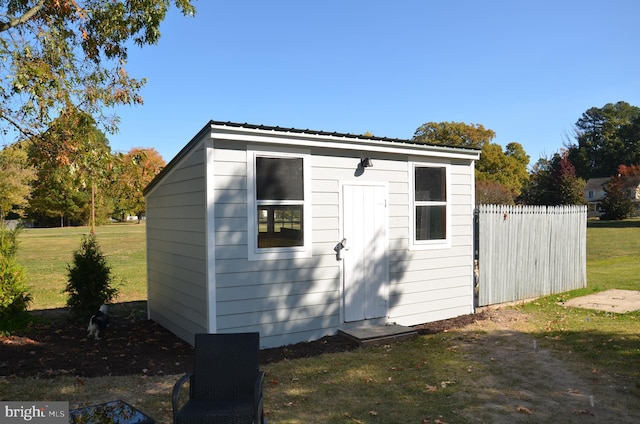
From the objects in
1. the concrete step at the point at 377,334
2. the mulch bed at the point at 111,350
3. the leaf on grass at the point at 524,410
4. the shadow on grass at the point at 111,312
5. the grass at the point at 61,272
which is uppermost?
the leaf on grass at the point at 524,410

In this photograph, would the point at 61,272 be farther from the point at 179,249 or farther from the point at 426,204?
the point at 426,204

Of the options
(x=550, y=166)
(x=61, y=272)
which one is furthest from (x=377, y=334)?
(x=550, y=166)

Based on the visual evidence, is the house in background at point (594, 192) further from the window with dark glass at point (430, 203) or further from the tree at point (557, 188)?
the window with dark glass at point (430, 203)

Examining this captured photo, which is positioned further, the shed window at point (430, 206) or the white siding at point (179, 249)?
the shed window at point (430, 206)

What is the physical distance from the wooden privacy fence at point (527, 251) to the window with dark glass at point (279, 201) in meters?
4.03

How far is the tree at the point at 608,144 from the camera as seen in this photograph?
62125 millimetres

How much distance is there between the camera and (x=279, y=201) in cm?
638

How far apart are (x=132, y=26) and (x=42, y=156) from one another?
10.1 ft

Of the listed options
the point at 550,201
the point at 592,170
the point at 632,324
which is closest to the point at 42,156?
the point at 632,324

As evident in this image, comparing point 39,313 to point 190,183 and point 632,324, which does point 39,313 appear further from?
point 632,324

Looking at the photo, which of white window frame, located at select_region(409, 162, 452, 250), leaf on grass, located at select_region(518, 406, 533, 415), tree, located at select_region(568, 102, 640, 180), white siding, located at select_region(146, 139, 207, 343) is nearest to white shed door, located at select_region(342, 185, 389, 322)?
white window frame, located at select_region(409, 162, 452, 250)

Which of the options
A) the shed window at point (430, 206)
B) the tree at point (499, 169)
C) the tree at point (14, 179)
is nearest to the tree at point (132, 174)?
the shed window at point (430, 206)

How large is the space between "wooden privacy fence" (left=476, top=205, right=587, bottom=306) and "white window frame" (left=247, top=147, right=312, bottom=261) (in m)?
3.89

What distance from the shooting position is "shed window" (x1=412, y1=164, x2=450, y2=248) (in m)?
7.79
